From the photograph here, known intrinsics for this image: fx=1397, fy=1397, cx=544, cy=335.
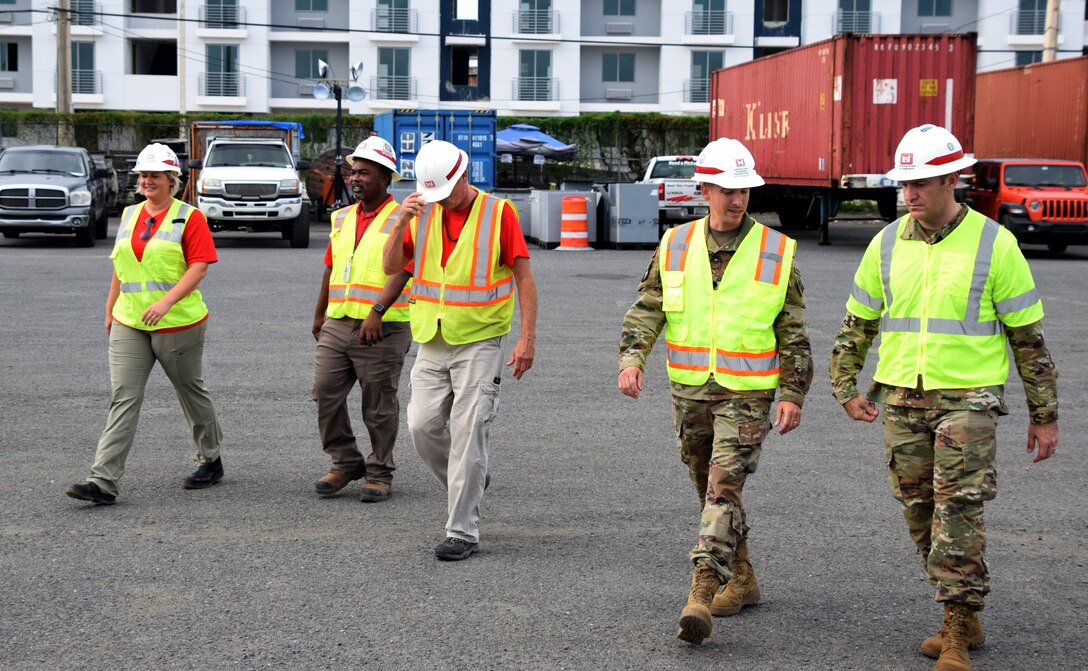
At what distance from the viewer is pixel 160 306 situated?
711cm

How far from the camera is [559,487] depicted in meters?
7.42

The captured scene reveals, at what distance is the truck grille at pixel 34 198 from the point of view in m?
24.3

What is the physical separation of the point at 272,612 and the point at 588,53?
62.5 meters

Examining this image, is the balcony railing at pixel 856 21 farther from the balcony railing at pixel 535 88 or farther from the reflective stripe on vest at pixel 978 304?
the reflective stripe on vest at pixel 978 304

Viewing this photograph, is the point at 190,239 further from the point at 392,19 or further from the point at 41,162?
the point at 392,19

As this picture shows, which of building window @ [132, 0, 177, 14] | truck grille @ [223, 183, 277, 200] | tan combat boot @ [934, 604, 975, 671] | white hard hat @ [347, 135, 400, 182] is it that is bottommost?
tan combat boot @ [934, 604, 975, 671]

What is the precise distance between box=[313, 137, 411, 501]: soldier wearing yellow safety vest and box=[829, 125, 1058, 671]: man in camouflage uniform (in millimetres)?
2998

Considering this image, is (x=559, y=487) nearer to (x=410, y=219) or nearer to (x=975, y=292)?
(x=410, y=219)

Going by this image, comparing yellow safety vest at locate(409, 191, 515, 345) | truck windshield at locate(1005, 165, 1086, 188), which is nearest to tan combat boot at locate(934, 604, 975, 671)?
yellow safety vest at locate(409, 191, 515, 345)

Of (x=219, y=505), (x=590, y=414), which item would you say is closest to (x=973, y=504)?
(x=219, y=505)

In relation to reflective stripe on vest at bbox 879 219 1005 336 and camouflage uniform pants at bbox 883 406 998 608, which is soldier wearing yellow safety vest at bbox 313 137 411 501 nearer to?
reflective stripe on vest at bbox 879 219 1005 336

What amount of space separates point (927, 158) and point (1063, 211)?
21700 mm

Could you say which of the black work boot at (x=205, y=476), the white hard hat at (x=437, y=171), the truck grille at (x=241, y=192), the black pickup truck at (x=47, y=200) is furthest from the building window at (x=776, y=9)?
the white hard hat at (x=437, y=171)

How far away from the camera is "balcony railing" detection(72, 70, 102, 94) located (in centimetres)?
6419
